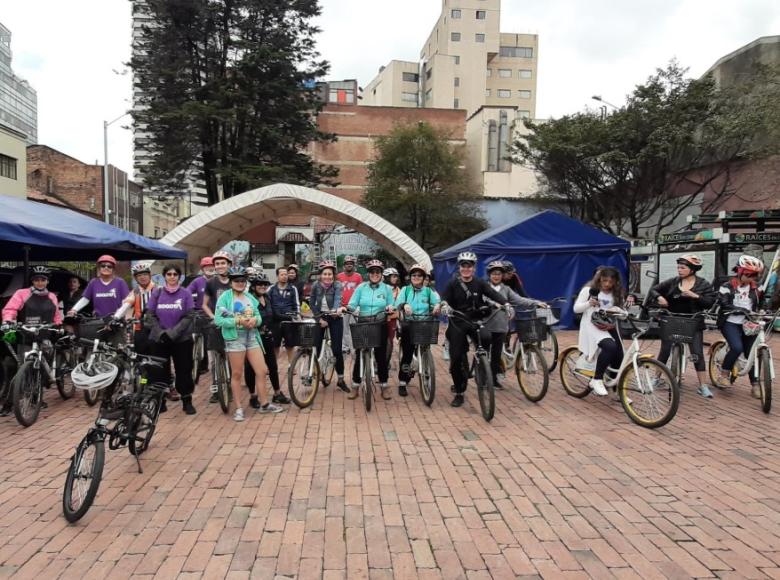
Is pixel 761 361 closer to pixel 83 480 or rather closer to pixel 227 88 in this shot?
pixel 83 480

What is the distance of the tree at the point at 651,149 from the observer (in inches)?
798

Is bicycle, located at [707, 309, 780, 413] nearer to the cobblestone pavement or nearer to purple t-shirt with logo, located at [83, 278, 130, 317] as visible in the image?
the cobblestone pavement

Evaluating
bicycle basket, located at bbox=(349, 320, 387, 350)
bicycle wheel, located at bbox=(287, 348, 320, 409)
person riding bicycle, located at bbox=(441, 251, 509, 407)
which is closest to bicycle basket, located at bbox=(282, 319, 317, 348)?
bicycle wheel, located at bbox=(287, 348, 320, 409)

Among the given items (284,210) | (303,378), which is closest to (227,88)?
(284,210)

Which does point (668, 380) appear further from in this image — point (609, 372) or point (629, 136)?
point (629, 136)

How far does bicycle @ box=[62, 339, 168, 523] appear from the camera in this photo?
349 cm

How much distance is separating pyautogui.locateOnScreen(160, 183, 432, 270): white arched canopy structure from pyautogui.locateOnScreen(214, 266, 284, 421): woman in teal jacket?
9.32 meters

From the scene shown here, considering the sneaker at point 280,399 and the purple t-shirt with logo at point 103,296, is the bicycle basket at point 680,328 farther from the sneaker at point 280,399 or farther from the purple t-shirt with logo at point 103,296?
the purple t-shirt with logo at point 103,296

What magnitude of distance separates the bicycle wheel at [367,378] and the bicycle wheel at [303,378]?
0.60 metres

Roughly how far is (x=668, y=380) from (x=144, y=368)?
473 cm

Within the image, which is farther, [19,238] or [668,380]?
[19,238]

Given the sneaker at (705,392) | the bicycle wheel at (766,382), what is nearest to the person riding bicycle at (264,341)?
the sneaker at (705,392)

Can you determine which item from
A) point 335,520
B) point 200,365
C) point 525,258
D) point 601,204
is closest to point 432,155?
point 601,204

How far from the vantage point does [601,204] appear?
25.2 meters
